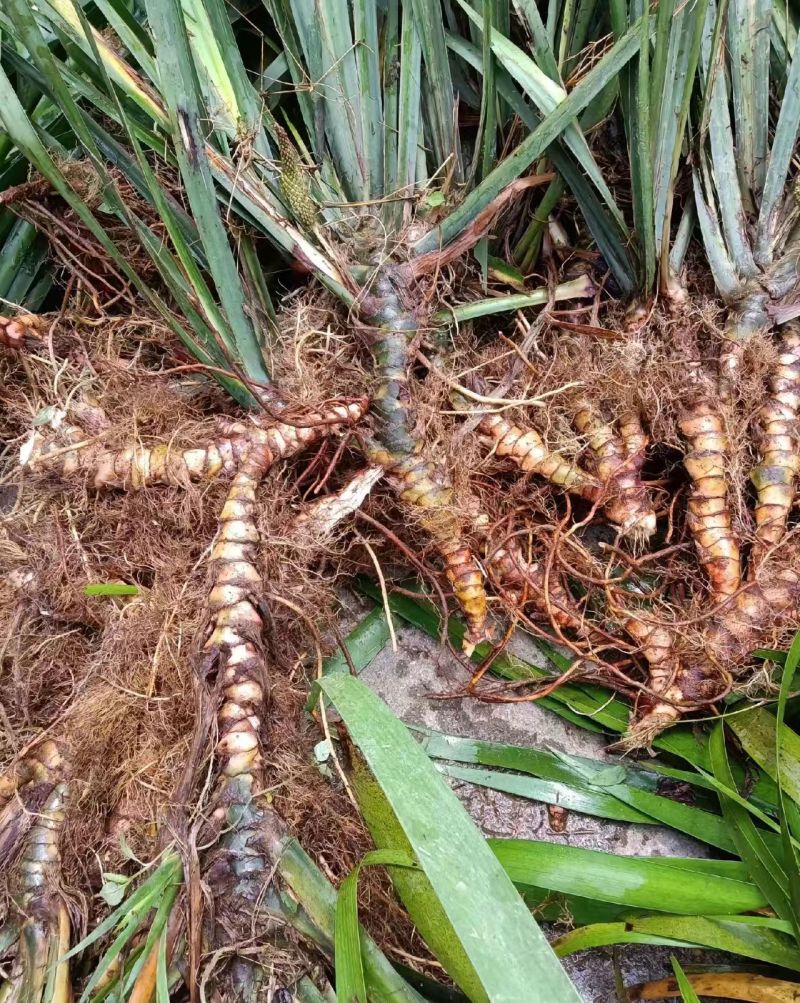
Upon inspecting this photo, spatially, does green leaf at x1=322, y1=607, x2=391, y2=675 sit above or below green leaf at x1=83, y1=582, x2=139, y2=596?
below

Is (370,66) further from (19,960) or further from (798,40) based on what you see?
(19,960)

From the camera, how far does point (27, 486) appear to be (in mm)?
937

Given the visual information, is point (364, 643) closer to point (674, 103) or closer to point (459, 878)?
point (459, 878)

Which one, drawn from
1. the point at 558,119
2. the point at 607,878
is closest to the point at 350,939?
the point at 607,878

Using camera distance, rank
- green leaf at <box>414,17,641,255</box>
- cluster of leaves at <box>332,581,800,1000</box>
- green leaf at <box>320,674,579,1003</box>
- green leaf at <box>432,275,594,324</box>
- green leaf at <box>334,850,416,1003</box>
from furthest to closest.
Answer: green leaf at <box>432,275,594,324</box>, green leaf at <box>414,17,641,255</box>, cluster of leaves at <box>332,581,800,1000</box>, green leaf at <box>334,850,416,1003</box>, green leaf at <box>320,674,579,1003</box>

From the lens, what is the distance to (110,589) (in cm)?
84

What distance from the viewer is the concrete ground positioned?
0.87 m

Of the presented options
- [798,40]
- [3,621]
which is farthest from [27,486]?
[798,40]

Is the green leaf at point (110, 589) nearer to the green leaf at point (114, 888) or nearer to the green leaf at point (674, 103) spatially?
the green leaf at point (114, 888)

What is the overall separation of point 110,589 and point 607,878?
2.14 feet

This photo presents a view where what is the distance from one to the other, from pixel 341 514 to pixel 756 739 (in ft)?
1.98

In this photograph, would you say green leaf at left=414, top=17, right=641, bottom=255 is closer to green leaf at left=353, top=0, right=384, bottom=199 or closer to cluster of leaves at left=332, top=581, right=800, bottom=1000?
green leaf at left=353, top=0, right=384, bottom=199

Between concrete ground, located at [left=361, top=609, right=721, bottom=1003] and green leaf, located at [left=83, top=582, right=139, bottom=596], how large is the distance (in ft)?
1.16

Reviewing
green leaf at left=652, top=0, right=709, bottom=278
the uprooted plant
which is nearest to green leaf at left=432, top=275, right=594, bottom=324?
the uprooted plant
